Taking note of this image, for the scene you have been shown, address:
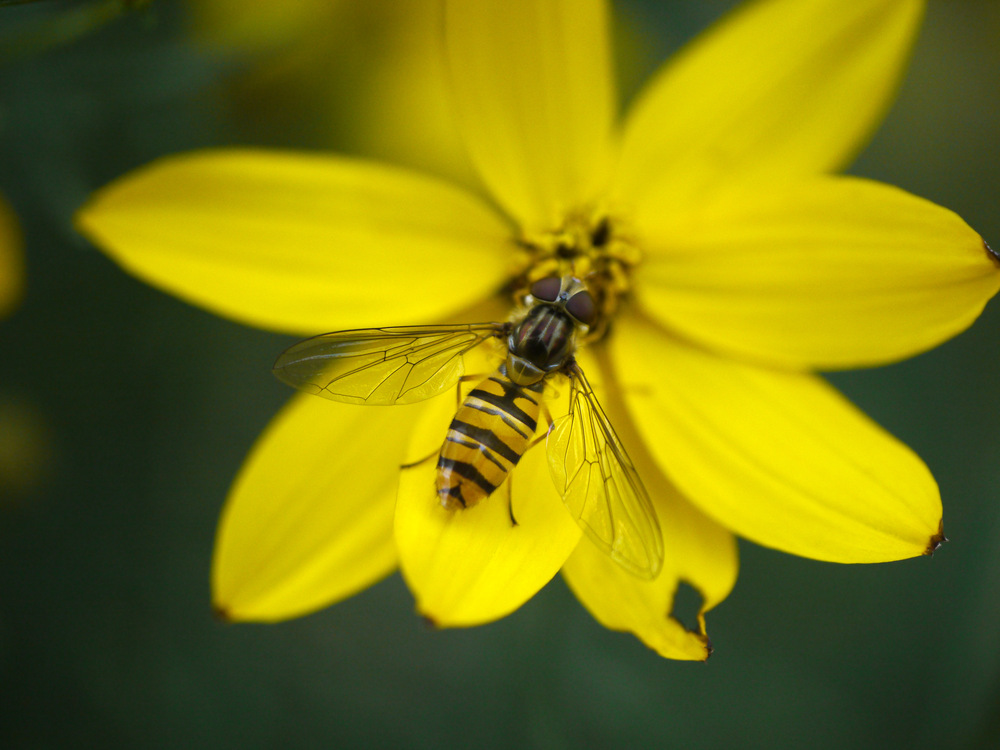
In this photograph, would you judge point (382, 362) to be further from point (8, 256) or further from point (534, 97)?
point (8, 256)

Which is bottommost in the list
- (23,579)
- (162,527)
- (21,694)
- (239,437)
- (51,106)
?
(21,694)

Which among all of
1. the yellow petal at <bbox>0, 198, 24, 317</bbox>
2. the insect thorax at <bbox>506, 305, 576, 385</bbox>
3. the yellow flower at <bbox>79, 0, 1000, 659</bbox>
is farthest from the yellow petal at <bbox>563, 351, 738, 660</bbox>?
the yellow petal at <bbox>0, 198, 24, 317</bbox>

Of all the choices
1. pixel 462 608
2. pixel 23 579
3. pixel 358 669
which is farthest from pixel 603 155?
pixel 23 579

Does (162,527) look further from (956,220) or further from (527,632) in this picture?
(956,220)

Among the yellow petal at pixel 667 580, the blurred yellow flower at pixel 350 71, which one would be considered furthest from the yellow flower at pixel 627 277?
the blurred yellow flower at pixel 350 71

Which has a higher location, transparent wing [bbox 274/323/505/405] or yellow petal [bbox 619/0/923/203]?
yellow petal [bbox 619/0/923/203]

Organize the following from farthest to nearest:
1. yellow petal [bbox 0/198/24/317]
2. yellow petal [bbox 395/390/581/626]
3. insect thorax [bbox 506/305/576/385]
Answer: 1. yellow petal [bbox 0/198/24/317]
2. insect thorax [bbox 506/305/576/385]
3. yellow petal [bbox 395/390/581/626]

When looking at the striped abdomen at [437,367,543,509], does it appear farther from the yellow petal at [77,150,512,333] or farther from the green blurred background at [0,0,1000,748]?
the green blurred background at [0,0,1000,748]
